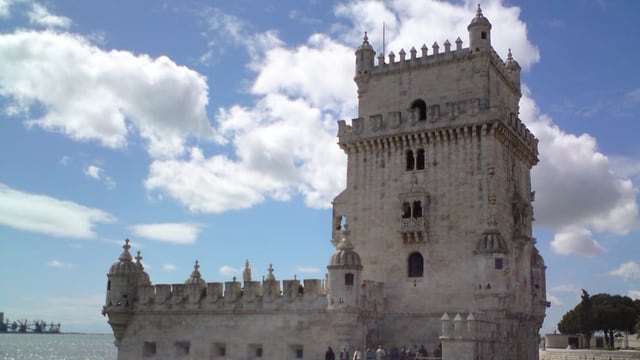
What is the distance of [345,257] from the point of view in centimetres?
3691

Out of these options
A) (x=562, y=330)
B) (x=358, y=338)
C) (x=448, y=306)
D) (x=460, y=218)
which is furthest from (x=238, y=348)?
(x=562, y=330)

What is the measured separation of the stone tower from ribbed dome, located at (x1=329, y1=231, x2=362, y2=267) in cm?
427

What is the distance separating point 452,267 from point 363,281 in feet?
16.4

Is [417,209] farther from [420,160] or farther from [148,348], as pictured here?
[148,348]

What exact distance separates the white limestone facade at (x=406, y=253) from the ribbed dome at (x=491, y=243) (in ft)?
0.17

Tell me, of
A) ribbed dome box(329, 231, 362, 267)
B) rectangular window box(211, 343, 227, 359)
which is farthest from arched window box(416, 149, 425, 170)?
rectangular window box(211, 343, 227, 359)

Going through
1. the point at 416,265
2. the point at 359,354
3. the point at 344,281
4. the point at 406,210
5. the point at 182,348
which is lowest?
the point at 182,348

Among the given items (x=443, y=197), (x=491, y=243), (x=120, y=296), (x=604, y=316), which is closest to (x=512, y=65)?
(x=443, y=197)

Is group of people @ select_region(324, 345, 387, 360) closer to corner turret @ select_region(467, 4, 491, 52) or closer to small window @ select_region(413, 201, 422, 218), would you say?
small window @ select_region(413, 201, 422, 218)

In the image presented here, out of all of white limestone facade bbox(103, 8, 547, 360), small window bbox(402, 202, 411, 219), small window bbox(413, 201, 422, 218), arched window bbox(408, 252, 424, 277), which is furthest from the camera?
small window bbox(402, 202, 411, 219)

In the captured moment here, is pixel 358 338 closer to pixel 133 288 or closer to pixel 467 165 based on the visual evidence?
pixel 467 165

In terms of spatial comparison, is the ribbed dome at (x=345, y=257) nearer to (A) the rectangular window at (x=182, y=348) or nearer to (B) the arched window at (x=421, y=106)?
(B) the arched window at (x=421, y=106)

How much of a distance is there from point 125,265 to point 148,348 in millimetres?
5396

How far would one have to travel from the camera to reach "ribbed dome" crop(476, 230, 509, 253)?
36.8 metres
